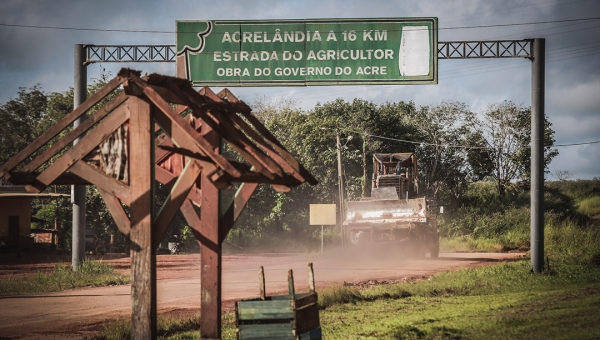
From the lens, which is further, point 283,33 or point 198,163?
point 283,33

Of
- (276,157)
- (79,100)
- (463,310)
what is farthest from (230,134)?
(79,100)

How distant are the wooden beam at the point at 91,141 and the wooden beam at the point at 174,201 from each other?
0.78 m

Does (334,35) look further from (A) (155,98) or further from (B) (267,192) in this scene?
(B) (267,192)

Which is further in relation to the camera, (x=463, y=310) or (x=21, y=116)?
(x=21, y=116)

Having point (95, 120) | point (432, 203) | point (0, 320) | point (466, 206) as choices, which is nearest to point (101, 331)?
point (0, 320)

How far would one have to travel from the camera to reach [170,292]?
722 inches

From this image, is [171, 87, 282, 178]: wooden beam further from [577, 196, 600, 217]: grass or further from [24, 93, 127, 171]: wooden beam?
[577, 196, 600, 217]: grass

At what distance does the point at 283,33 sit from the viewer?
17.7 meters

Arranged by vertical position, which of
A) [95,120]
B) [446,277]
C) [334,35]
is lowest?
[446,277]

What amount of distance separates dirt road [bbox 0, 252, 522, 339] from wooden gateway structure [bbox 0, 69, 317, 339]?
203 inches

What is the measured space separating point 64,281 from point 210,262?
13.7m

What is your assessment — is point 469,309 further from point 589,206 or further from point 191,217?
point 589,206

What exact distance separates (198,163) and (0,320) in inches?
357

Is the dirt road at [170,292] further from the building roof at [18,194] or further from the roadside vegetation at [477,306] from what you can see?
the building roof at [18,194]
